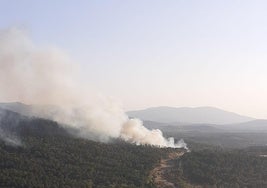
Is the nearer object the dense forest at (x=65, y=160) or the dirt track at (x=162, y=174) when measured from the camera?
the dense forest at (x=65, y=160)

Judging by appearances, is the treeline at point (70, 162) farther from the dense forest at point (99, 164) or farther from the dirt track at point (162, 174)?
the dirt track at point (162, 174)

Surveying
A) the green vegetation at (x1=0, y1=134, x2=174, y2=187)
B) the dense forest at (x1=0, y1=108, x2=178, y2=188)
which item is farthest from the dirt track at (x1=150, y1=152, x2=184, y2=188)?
the green vegetation at (x1=0, y1=134, x2=174, y2=187)

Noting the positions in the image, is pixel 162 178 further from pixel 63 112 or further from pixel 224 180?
pixel 63 112

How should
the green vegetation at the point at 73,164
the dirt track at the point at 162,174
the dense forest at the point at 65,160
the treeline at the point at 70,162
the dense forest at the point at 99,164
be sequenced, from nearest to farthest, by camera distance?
the green vegetation at the point at 73,164, the treeline at the point at 70,162, the dense forest at the point at 65,160, the dense forest at the point at 99,164, the dirt track at the point at 162,174

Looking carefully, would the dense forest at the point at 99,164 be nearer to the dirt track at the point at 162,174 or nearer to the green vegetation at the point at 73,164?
the green vegetation at the point at 73,164

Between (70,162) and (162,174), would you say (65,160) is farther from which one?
(162,174)

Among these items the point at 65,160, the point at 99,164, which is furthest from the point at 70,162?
the point at 99,164

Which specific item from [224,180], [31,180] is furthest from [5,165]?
[224,180]

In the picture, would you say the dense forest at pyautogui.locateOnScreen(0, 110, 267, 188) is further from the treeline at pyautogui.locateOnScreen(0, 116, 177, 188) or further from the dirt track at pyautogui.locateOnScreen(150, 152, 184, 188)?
the dirt track at pyautogui.locateOnScreen(150, 152, 184, 188)

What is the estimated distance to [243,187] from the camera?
101 m

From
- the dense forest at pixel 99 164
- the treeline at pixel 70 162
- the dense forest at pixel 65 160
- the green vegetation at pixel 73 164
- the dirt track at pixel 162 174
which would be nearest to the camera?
the green vegetation at pixel 73 164

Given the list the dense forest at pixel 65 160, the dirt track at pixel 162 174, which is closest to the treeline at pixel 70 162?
the dense forest at pixel 65 160

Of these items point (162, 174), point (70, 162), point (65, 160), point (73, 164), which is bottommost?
point (162, 174)

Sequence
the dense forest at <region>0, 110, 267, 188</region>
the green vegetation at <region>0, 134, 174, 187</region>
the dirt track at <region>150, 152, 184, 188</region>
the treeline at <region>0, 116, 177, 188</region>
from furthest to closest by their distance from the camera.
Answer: the dirt track at <region>150, 152, 184, 188</region> → the dense forest at <region>0, 110, 267, 188</region> → the treeline at <region>0, 116, 177, 188</region> → the green vegetation at <region>0, 134, 174, 187</region>
